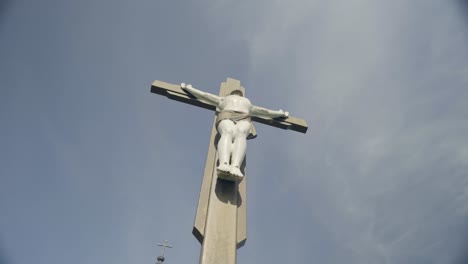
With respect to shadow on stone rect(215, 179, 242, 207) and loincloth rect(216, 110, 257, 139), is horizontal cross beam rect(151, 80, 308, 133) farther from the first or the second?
shadow on stone rect(215, 179, 242, 207)

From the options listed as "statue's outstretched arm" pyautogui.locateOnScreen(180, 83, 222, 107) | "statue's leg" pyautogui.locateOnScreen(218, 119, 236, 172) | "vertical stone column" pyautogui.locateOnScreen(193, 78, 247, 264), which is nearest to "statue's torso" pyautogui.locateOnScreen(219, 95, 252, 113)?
"statue's outstretched arm" pyautogui.locateOnScreen(180, 83, 222, 107)

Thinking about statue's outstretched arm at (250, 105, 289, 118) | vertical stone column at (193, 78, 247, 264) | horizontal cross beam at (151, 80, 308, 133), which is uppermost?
horizontal cross beam at (151, 80, 308, 133)

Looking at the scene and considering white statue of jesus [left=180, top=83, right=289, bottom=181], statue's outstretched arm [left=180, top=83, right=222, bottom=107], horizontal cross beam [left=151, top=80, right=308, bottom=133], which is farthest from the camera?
horizontal cross beam [left=151, top=80, right=308, bottom=133]

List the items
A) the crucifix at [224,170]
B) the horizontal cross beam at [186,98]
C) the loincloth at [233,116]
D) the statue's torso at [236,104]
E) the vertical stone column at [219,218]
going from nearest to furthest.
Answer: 1. the vertical stone column at [219,218]
2. the crucifix at [224,170]
3. the loincloth at [233,116]
4. the statue's torso at [236,104]
5. the horizontal cross beam at [186,98]

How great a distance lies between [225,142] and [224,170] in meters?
0.43

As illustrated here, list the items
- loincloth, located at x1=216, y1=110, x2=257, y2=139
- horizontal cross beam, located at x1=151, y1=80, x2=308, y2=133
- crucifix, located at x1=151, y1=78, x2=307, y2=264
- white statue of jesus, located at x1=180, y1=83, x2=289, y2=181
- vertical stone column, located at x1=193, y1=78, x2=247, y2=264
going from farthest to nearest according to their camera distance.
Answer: horizontal cross beam, located at x1=151, y1=80, x2=308, y2=133
loincloth, located at x1=216, y1=110, x2=257, y2=139
white statue of jesus, located at x1=180, y1=83, x2=289, y2=181
crucifix, located at x1=151, y1=78, x2=307, y2=264
vertical stone column, located at x1=193, y1=78, x2=247, y2=264

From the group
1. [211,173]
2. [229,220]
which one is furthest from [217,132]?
[229,220]

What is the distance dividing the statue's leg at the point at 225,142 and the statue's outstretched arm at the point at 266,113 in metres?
0.64

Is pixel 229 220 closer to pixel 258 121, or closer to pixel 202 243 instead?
pixel 202 243

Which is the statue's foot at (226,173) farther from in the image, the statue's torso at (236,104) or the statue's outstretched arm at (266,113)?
the statue's outstretched arm at (266,113)

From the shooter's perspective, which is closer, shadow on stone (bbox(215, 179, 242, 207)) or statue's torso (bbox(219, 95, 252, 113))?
shadow on stone (bbox(215, 179, 242, 207))

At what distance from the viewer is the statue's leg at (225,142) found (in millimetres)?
3264

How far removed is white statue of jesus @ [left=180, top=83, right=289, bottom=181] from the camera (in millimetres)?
3230

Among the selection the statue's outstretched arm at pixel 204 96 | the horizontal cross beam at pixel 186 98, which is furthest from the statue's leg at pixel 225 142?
the horizontal cross beam at pixel 186 98
